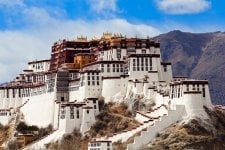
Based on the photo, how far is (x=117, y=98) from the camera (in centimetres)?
10606

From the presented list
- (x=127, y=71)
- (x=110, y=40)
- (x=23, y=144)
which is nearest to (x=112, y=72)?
(x=127, y=71)

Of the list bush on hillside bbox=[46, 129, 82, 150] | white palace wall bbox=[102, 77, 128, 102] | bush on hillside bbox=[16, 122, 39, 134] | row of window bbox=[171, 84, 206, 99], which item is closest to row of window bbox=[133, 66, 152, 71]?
white palace wall bbox=[102, 77, 128, 102]

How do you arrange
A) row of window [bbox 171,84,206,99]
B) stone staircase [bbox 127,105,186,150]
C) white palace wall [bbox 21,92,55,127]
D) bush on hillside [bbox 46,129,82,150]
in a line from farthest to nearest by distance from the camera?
white palace wall [bbox 21,92,55,127] → bush on hillside [bbox 46,129,82,150] → row of window [bbox 171,84,206,99] → stone staircase [bbox 127,105,186,150]

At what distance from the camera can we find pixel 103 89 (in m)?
108

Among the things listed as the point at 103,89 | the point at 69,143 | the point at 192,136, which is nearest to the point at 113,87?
the point at 103,89

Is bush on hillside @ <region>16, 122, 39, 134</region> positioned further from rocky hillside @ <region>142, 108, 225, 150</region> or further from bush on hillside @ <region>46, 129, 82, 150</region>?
rocky hillside @ <region>142, 108, 225, 150</region>

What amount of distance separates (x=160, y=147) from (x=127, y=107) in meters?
13.8

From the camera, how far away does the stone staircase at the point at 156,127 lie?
3634 inches

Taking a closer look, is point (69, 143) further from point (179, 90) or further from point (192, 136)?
point (192, 136)

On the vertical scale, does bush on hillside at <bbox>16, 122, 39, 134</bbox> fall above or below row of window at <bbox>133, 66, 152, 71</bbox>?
below

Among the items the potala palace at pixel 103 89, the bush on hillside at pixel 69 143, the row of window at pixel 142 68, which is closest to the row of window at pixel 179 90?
the potala palace at pixel 103 89

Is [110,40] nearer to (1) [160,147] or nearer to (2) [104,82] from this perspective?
(2) [104,82]

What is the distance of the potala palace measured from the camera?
95.6m

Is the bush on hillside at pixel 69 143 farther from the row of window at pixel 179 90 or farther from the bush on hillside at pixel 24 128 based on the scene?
the row of window at pixel 179 90
